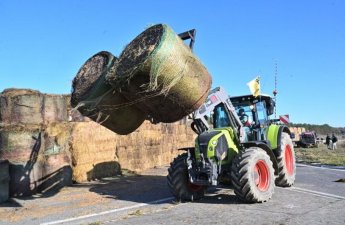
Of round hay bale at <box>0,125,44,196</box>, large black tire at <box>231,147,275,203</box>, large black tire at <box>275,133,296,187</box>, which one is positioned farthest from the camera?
large black tire at <box>275,133,296,187</box>

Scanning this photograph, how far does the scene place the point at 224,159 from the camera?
11078 mm

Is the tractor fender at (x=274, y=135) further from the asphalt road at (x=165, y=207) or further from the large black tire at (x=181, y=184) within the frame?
the large black tire at (x=181, y=184)

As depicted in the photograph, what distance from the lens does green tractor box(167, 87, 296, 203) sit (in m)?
10.5

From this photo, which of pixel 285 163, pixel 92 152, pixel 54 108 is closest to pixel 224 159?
pixel 285 163

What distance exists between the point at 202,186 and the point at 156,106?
9.54 ft

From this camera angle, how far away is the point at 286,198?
1115 centimetres

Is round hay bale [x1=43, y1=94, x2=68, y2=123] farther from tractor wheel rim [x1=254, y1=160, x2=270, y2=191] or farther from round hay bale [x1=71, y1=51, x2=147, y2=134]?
tractor wheel rim [x1=254, y1=160, x2=270, y2=191]

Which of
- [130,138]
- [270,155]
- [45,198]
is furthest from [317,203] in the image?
[130,138]

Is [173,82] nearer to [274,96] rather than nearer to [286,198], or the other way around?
[286,198]

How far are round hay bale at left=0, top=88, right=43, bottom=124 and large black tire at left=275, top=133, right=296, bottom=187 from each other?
6932mm

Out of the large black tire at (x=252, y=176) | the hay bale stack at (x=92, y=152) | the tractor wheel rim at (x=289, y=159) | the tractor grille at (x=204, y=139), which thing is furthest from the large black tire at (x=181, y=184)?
the hay bale stack at (x=92, y=152)

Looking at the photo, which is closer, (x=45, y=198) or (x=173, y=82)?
(x=173, y=82)

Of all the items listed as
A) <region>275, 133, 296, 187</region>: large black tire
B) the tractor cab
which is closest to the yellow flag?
the tractor cab

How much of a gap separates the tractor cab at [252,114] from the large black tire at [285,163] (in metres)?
0.63
